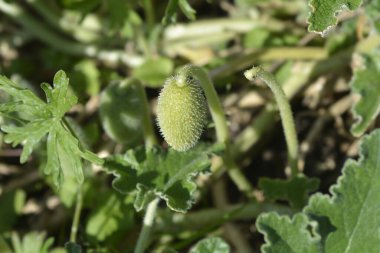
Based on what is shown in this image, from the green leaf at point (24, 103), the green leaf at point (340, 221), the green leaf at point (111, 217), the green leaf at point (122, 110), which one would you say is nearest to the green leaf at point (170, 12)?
the green leaf at point (122, 110)

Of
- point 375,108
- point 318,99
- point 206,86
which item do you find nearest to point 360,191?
point 375,108

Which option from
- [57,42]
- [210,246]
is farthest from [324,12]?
Answer: [57,42]

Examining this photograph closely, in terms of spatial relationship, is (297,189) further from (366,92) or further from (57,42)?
(57,42)

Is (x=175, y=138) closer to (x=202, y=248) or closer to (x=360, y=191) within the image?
(x=202, y=248)

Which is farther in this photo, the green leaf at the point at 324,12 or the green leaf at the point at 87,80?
the green leaf at the point at 87,80

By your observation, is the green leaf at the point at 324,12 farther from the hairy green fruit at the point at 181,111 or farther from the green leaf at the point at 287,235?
the green leaf at the point at 287,235

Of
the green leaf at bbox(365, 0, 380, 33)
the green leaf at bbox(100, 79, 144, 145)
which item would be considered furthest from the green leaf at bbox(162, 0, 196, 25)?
the green leaf at bbox(365, 0, 380, 33)
